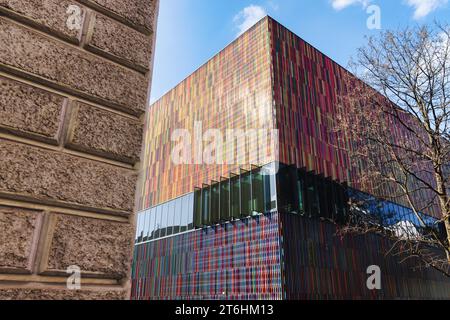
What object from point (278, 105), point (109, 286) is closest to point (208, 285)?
point (278, 105)

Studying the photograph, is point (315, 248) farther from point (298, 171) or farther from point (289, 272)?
point (298, 171)

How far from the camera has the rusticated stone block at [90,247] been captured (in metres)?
1.55

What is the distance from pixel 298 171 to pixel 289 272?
7.41m

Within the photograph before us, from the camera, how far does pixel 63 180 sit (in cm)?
164

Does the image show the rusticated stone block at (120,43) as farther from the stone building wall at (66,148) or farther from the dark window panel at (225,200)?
the dark window panel at (225,200)

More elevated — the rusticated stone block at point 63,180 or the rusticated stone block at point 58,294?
the rusticated stone block at point 63,180

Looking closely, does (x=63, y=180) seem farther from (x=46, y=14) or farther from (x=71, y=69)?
(x=46, y=14)

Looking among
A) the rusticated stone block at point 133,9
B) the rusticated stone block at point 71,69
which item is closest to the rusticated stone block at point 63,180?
the rusticated stone block at point 71,69

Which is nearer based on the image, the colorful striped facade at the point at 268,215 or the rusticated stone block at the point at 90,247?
the rusticated stone block at the point at 90,247

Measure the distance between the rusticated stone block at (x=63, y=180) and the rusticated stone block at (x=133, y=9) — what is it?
0.99 metres

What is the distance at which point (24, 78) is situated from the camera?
5.42 feet

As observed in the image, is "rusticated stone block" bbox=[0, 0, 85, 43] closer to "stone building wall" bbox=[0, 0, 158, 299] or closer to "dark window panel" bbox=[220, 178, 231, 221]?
"stone building wall" bbox=[0, 0, 158, 299]

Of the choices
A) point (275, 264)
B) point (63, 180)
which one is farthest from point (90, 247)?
point (275, 264)

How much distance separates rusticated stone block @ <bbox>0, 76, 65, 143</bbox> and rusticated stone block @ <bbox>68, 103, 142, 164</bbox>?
0.31 ft
